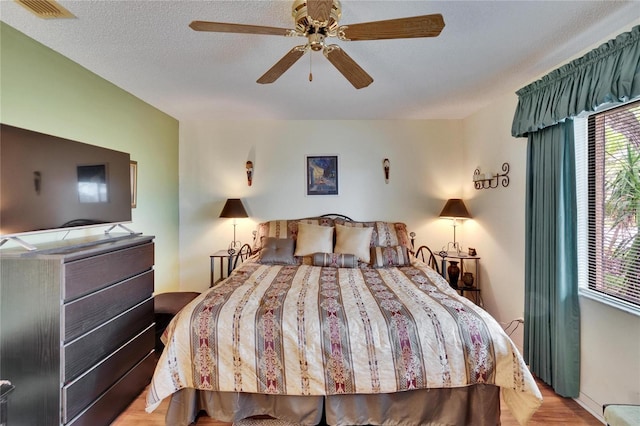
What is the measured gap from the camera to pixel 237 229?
369cm

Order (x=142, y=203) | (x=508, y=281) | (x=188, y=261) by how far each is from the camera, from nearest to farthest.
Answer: (x=508, y=281) → (x=142, y=203) → (x=188, y=261)

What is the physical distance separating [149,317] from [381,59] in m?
2.70

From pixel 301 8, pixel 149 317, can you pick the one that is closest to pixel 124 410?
pixel 149 317

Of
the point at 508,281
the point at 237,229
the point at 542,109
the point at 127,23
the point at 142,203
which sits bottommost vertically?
the point at 508,281

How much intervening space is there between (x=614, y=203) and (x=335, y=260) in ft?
7.17

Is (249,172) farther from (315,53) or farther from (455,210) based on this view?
(455,210)

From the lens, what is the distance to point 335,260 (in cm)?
290

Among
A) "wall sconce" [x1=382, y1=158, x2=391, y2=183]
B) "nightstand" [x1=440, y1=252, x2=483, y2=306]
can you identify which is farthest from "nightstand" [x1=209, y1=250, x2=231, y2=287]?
"nightstand" [x1=440, y1=252, x2=483, y2=306]

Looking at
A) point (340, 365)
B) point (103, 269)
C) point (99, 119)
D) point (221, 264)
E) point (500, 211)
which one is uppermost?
point (99, 119)

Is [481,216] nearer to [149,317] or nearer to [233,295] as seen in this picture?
[233,295]

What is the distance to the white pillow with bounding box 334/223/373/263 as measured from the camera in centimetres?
300

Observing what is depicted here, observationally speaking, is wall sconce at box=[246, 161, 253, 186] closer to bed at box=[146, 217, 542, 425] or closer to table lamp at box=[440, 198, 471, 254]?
bed at box=[146, 217, 542, 425]

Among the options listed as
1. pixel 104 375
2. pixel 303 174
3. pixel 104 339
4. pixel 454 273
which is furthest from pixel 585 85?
pixel 104 375

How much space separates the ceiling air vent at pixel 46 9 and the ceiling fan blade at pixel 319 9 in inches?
56.8
